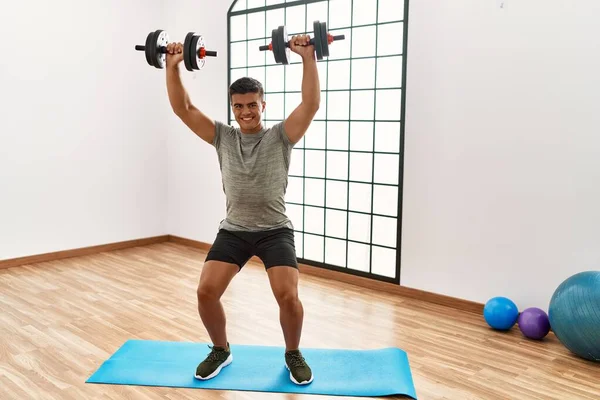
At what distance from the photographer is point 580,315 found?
276cm

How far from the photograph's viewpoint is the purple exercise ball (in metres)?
3.12

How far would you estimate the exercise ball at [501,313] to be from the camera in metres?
3.23

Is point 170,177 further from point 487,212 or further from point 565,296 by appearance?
point 565,296

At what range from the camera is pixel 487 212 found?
3521 millimetres

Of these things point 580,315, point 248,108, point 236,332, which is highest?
point 248,108

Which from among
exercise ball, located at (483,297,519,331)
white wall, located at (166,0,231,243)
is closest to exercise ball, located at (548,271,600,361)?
exercise ball, located at (483,297,519,331)

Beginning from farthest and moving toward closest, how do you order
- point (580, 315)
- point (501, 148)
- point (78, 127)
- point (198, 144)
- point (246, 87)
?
point (198, 144), point (78, 127), point (501, 148), point (580, 315), point (246, 87)

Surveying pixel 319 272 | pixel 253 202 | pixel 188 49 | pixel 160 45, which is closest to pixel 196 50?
pixel 188 49

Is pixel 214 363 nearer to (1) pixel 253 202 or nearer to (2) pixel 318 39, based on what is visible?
(1) pixel 253 202

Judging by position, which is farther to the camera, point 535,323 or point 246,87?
point 535,323

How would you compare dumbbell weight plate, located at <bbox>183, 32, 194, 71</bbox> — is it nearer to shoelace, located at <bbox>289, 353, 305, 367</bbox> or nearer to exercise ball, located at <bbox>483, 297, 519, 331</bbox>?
shoelace, located at <bbox>289, 353, 305, 367</bbox>

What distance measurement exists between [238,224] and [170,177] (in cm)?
338

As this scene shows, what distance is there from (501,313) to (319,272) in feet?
5.30

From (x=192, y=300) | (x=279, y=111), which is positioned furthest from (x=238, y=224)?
(x=279, y=111)
